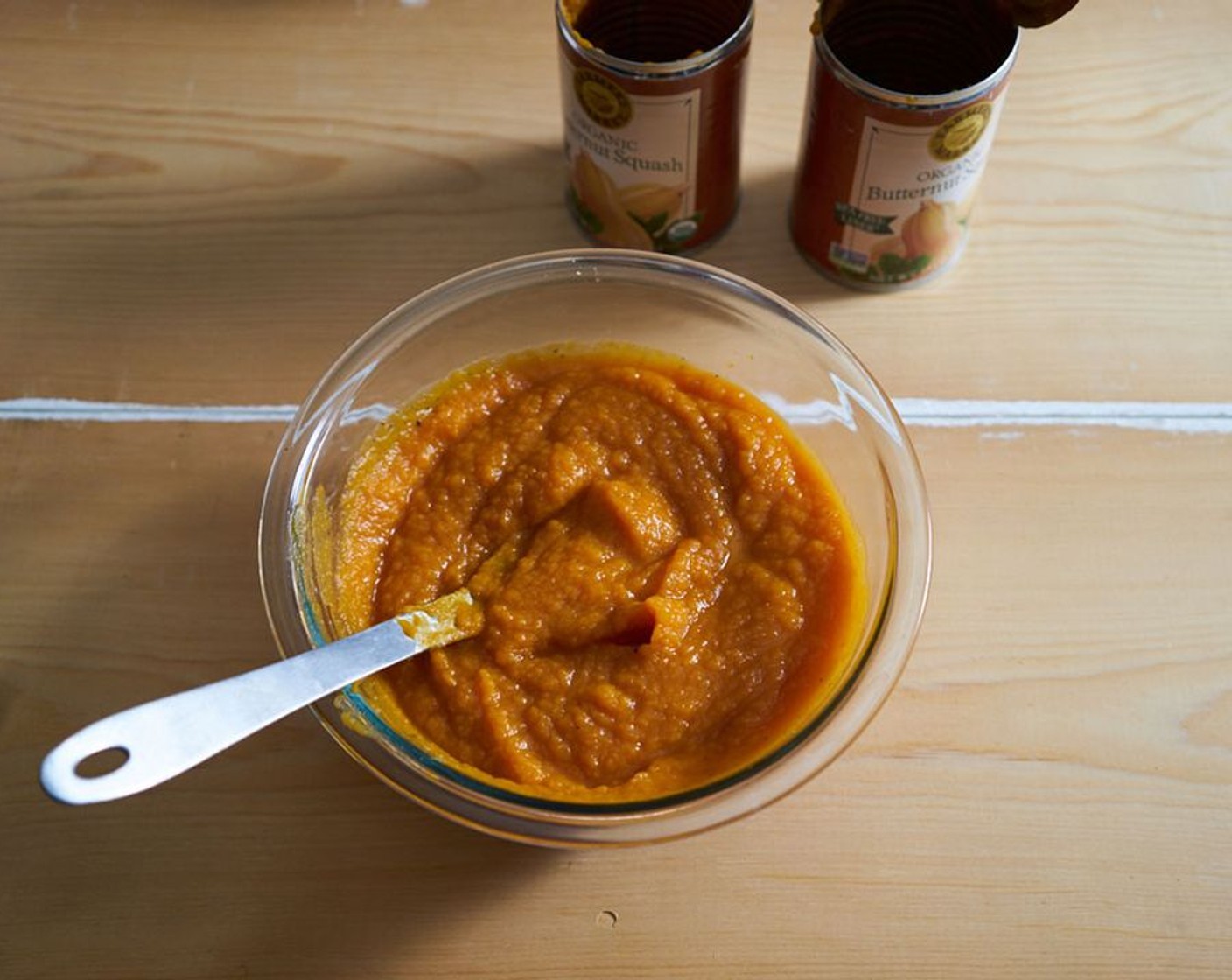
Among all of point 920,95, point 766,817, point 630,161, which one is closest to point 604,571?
point 766,817

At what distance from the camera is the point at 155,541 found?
146 cm

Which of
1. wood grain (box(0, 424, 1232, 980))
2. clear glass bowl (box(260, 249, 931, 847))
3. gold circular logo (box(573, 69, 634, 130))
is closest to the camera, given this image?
clear glass bowl (box(260, 249, 931, 847))

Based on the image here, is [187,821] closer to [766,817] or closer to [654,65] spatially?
[766,817]

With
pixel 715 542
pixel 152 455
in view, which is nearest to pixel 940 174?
pixel 715 542

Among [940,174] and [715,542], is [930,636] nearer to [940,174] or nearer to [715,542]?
[715,542]

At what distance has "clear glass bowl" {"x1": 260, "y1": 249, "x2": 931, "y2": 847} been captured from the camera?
1166mm

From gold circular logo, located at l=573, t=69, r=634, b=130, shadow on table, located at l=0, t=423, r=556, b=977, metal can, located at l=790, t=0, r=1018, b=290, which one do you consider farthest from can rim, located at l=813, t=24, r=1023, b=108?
shadow on table, located at l=0, t=423, r=556, b=977

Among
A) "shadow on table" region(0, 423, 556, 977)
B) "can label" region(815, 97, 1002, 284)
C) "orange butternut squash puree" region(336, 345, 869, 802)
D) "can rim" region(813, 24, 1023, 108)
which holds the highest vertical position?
"can rim" region(813, 24, 1023, 108)

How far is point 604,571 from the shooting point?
1.30 metres

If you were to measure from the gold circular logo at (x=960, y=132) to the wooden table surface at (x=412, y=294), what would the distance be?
24cm

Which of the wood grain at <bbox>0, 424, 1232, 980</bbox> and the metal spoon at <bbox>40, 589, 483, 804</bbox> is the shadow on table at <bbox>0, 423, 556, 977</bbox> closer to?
the wood grain at <bbox>0, 424, 1232, 980</bbox>

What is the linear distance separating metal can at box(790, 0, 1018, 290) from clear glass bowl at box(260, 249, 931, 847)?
0.58 feet

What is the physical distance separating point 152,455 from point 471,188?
1.70 ft

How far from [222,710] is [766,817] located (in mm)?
551
